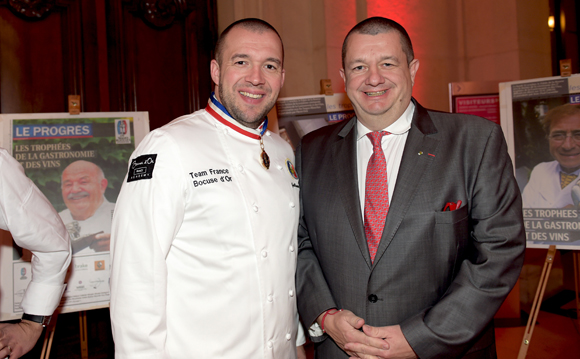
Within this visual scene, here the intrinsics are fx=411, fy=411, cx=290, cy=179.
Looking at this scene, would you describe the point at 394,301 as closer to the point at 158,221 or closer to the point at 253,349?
the point at 253,349

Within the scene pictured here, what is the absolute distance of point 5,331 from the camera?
172cm

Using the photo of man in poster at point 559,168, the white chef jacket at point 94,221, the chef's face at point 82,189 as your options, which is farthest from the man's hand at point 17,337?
the photo of man in poster at point 559,168

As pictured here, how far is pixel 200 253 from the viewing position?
155 cm

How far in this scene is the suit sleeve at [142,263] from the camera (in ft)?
4.66

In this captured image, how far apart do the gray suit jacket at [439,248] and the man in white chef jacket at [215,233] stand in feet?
0.74

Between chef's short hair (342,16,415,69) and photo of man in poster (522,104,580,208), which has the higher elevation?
chef's short hair (342,16,415,69)

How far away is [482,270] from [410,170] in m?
0.44

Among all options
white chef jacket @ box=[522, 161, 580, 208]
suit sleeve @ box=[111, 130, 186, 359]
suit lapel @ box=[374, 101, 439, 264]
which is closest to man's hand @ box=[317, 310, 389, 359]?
suit lapel @ box=[374, 101, 439, 264]

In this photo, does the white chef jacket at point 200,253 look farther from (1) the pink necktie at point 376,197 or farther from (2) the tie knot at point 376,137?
(2) the tie knot at point 376,137

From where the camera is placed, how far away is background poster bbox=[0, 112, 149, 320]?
2406 millimetres

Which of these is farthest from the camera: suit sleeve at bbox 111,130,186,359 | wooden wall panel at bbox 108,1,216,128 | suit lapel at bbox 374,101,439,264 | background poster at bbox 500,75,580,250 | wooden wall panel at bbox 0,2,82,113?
wooden wall panel at bbox 108,1,216,128

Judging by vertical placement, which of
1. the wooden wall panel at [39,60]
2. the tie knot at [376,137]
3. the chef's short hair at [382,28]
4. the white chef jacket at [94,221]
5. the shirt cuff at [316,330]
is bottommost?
the shirt cuff at [316,330]

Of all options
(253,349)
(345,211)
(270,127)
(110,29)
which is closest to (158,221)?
(253,349)

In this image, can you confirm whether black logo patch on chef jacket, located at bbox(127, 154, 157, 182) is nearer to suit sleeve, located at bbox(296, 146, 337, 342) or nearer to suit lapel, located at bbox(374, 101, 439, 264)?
suit sleeve, located at bbox(296, 146, 337, 342)
